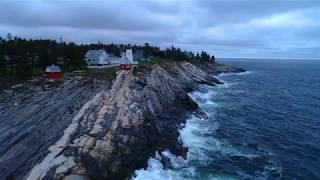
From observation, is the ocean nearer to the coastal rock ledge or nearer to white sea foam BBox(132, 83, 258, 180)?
white sea foam BBox(132, 83, 258, 180)

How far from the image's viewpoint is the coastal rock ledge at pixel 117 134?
27.7m

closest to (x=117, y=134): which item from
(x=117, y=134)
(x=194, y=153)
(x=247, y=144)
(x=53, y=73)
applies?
(x=117, y=134)

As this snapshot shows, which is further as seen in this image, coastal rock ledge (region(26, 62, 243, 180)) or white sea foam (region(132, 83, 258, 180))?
white sea foam (region(132, 83, 258, 180))

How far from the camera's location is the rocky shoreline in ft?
90.8

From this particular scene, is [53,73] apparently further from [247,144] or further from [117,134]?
[247,144]

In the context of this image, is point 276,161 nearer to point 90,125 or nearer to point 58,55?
point 90,125

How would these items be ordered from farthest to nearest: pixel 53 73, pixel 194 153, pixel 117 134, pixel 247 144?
pixel 53 73 → pixel 247 144 → pixel 194 153 → pixel 117 134

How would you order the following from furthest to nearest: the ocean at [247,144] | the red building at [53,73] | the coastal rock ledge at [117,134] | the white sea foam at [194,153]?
the red building at [53,73]
the ocean at [247,144]
the white sea foam at [194,153]
the coastal rock ledge at [117,134]

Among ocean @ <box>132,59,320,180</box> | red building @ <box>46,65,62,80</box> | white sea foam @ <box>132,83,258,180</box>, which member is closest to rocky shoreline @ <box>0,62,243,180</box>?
white sea foam @ <box>132,83,258,180</box>

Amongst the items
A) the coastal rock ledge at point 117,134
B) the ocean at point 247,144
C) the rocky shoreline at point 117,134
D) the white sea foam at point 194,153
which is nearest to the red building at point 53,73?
the rocky shoreline at point 117,134

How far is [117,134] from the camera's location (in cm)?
3506

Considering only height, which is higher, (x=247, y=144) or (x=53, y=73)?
(x=53, y=73)

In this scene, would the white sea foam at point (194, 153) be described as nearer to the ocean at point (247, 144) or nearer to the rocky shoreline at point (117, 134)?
the ocean at point (247, 144)

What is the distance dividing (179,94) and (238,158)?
29823 mm
